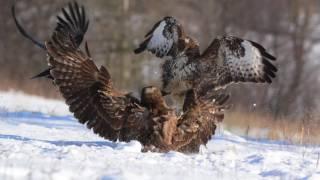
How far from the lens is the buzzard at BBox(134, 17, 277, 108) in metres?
8.91

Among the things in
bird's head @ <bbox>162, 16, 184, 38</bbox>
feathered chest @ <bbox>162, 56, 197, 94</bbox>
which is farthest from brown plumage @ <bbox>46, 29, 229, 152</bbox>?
bird's head @ <bbox>162, 16, 184, 38</bbox>

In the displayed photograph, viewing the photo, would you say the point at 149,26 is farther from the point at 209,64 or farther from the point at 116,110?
the point at 116,110

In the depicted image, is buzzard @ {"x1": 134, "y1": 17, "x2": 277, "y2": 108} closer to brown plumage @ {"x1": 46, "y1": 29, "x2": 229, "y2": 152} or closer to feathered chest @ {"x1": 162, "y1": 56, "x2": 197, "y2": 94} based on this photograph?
feathered chest @ {"x1": 162, "y1": 56, "x2": 197, "y2": 94}

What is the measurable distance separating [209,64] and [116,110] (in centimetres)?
175

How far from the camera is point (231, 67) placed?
29.7 feet

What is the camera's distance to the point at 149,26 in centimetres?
3409

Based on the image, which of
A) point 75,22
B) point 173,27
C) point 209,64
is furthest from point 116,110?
point 173,27

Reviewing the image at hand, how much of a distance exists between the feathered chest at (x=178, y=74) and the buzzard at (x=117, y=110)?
1163 millimetres

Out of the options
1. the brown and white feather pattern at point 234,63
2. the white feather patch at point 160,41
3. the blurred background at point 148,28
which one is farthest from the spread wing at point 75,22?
the blurred background at point 148,28

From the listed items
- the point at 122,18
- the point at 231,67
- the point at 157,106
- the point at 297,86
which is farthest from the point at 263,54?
the point at 297,86

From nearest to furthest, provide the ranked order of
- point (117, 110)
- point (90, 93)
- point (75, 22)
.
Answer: point (117, 110) → point (90, 93) → point (75, 22)

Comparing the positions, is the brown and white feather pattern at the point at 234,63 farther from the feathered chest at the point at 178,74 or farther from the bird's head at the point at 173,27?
the bird's head at the point at 173,27

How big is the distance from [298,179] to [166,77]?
129 inches

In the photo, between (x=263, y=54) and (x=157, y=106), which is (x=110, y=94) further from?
(x=263, y=54)
